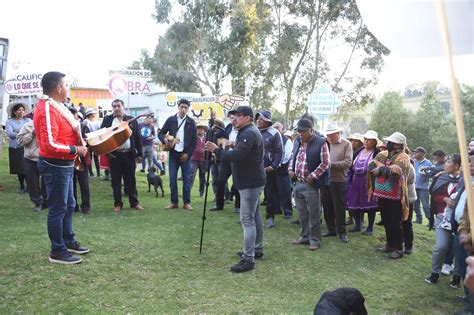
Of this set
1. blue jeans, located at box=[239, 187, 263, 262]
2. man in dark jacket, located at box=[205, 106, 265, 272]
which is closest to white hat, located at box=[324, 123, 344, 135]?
man in dark jacket, located at box=[205, 106, 265, 272]

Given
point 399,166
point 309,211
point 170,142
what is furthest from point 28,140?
point 399,166

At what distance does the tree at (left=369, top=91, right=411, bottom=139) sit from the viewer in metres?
34.8

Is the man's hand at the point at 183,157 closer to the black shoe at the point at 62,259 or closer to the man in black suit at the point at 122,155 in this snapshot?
the man in black suit at the point at 122,155

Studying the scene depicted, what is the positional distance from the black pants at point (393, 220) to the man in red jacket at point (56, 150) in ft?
14.0

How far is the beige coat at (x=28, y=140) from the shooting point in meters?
7.07

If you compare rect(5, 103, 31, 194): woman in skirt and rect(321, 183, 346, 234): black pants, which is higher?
rect(5, 103, 31, 194): woman in skirt

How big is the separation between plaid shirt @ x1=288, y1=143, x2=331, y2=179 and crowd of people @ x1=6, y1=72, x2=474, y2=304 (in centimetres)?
2

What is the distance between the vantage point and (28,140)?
7.09 meters

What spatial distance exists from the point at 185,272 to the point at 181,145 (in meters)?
3.42

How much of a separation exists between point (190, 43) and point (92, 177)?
17362mm

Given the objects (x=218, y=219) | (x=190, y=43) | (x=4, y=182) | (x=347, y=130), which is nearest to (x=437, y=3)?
(x=218, y=219)

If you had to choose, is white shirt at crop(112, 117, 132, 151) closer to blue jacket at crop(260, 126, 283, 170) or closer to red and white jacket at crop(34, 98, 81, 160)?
blue jacket at crop(260, 126, 283, 170)

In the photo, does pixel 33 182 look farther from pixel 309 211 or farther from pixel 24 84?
pixel 24 84

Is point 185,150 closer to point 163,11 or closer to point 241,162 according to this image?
point 241,162
